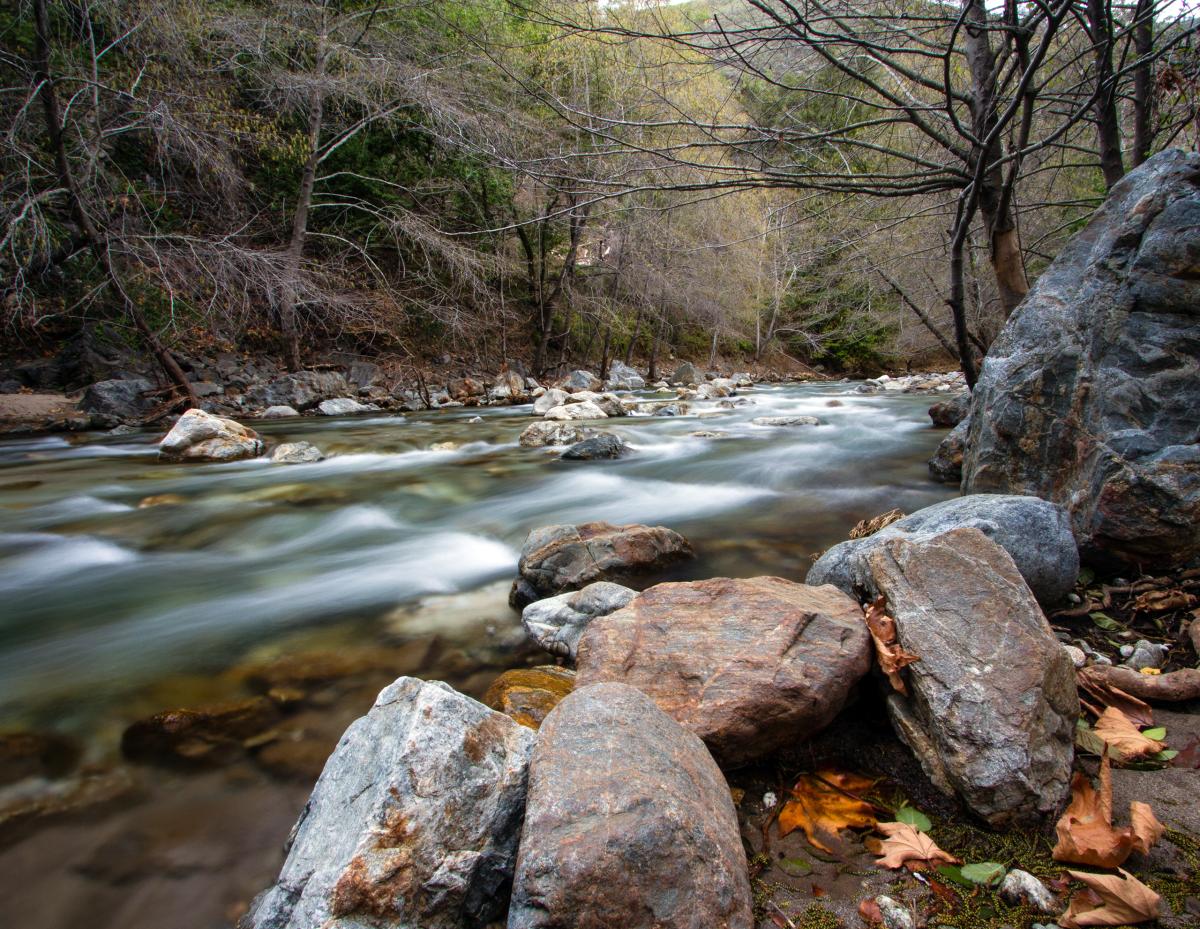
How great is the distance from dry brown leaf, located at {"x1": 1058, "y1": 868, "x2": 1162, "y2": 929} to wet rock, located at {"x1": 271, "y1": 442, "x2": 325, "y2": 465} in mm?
6843

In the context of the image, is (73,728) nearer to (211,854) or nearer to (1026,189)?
(211,854)

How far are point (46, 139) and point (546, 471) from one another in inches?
303

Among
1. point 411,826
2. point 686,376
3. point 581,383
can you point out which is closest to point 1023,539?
point 411,826

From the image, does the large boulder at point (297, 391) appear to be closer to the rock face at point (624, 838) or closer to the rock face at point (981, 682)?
the rock face at point (624, 838)

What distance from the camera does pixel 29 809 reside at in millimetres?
1638

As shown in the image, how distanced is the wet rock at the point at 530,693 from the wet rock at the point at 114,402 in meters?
9.14

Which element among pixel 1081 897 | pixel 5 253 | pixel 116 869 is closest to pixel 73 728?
pixel 116 869

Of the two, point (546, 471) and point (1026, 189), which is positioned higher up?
point (1026, 189)

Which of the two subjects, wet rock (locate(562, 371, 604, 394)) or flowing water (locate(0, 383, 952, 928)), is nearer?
flowing water (locate(0, 383, 952, 928))

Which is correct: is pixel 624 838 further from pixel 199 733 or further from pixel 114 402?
pixel 114 402

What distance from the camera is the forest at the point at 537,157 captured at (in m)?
2.82

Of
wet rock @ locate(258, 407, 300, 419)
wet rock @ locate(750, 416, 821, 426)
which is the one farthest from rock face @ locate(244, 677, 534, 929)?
wet rock @ locate(258, 407, 300, 419)

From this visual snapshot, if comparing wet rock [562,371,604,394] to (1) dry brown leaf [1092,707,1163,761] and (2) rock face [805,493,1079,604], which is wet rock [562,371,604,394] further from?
(1) dry brown leaf [1092,707,1163,761]

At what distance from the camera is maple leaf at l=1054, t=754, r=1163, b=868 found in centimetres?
117
